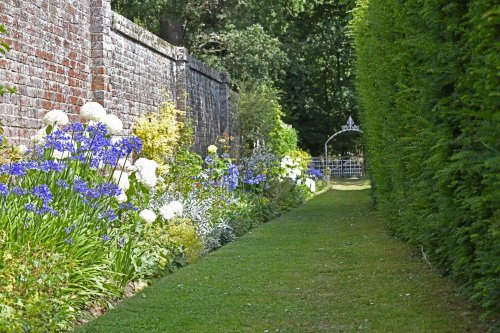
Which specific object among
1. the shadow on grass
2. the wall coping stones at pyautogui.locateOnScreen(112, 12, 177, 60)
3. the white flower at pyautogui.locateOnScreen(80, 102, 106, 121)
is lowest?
the shadow on grass

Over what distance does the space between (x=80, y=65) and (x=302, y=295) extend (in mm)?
5279

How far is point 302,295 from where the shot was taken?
18.3 ft

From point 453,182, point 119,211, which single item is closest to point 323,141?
point 119,211

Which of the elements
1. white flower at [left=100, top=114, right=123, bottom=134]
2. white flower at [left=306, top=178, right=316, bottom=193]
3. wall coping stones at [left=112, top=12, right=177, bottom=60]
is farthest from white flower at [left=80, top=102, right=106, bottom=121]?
white flower at [left=306, top=178, right=316, bottom=193]

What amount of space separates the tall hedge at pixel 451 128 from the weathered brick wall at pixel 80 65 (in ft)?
11.9

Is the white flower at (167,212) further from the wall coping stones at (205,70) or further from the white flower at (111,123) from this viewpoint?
the wall coping stones at (205,70)

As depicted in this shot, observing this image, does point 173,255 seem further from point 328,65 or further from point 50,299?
point 328,65

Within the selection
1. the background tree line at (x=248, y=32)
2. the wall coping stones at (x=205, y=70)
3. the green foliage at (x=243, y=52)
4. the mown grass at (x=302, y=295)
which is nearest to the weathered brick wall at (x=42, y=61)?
the mown grass at (x=302, y=295)

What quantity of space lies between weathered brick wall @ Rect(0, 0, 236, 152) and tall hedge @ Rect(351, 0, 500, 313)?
3.64 m

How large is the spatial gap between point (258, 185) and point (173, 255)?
23.5 ft

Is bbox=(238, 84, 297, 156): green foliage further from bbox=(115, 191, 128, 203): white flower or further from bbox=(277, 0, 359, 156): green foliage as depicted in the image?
bbox=(115, 191, 128, 203): white flower

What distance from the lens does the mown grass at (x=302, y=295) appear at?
15.1 feet

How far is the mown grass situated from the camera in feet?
15.1

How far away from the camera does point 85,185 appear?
6.10 meters
